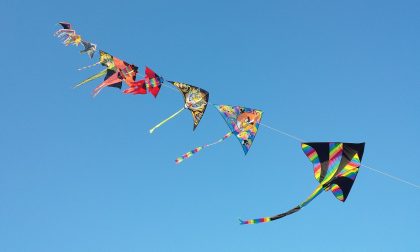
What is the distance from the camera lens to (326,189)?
1015 cm

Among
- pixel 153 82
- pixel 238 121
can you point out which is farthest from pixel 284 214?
pixel 153 82

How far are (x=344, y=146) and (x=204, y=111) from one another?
4623mm

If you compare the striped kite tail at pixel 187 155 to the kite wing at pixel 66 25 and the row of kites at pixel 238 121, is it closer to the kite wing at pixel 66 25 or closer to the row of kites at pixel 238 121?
the row of kites at pixel 238 121

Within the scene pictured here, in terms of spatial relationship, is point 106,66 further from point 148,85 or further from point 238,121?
point 238,121

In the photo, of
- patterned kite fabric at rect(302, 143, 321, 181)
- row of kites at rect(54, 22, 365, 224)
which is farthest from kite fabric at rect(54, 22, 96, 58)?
patterned kite fabric at rect(302, 143, 321, 181)

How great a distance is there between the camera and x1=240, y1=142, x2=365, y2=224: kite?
10.4m

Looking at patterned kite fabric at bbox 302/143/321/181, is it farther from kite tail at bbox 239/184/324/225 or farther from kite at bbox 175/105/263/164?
kite at bbox 175/105/263/164

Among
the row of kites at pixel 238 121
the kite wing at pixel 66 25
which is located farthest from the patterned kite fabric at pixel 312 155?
the kite wing at pixel 66 25

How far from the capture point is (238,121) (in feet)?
43.5

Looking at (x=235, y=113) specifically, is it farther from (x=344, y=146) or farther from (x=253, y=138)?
(x=344, y=146)

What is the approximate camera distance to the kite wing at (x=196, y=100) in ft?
44.6

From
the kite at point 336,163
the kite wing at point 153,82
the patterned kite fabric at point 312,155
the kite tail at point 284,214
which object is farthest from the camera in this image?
the kite wing at point 153,82

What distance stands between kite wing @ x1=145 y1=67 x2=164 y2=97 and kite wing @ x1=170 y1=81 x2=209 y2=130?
2.57 feet

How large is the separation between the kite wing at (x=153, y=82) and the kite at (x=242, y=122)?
82.3 inches
